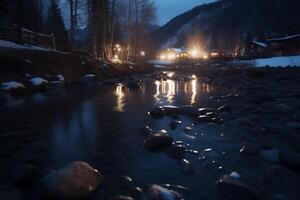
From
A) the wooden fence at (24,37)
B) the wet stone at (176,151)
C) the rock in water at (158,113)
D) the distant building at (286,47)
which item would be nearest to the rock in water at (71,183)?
the wet stone at (176,151)

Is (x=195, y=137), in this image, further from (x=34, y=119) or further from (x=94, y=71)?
(x=94, y=71)

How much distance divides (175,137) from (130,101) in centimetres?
665

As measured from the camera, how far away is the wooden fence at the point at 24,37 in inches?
901

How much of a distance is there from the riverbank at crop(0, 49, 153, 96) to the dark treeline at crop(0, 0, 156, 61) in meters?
5.64

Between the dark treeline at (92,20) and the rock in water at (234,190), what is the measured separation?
26.1 metres

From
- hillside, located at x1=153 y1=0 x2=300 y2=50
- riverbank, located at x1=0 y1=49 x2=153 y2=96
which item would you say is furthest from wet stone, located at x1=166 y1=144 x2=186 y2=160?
hillside, located at x1=153 y1=0 x2=300 y2=50

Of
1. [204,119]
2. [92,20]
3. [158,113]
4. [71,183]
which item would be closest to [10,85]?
[158,113]

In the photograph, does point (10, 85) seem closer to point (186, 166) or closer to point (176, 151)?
point (176, 151)

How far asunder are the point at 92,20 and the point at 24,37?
1081cm

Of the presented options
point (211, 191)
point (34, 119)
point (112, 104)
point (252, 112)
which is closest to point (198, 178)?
point (211, 191)

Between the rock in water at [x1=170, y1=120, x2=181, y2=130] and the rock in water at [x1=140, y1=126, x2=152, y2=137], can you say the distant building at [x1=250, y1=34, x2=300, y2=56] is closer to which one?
the rock in water at [x1=170, y1=120, x2=181, y2=130]

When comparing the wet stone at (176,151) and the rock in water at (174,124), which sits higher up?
the rock in water at (174,124)

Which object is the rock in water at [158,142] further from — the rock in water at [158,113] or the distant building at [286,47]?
the distant building at [286,47]

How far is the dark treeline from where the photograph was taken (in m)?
32.5
